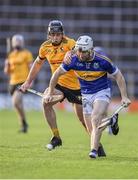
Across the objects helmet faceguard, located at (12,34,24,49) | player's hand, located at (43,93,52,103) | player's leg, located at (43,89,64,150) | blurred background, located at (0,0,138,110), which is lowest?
blurred background, located at (0,0,138,110)

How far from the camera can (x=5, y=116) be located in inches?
1169

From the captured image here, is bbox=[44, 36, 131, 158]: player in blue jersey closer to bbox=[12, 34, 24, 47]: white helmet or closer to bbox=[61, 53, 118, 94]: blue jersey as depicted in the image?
bbox=[61, 53, 118, 94]: blue jersey

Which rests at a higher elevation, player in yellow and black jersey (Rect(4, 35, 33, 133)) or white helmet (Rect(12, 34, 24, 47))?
white helmet (Rect(12, 34, 24, 47))

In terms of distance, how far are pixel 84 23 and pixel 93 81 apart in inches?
869

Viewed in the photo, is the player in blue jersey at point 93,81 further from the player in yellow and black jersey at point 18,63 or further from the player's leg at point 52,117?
the player in yellow and black jersey at point 18,63

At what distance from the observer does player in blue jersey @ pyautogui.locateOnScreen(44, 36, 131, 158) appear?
13078 mm

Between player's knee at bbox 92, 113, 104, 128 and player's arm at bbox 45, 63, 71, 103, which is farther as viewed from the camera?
player's arm at bbox 45, 63, 71, 103

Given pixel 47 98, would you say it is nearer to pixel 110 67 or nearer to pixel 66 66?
pixel 66 66

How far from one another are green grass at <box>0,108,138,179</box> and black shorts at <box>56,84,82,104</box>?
0.91 meters

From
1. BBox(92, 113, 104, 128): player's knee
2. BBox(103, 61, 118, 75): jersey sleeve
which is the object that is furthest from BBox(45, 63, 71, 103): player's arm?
BBox(92, 113, 104, 128): player's knee

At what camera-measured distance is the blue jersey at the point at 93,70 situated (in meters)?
13.2

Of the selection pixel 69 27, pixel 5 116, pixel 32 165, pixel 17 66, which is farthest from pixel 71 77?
pixel 69 27

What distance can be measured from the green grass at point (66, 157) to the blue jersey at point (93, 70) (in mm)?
1156

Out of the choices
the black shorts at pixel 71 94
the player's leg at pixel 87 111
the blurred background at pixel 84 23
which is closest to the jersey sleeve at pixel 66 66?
the player's leg at pixel 87 111
